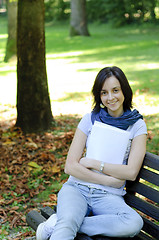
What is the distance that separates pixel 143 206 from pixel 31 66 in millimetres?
4129

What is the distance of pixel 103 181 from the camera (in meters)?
3.06

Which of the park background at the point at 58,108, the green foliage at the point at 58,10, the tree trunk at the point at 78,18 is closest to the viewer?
the park background at the point at 58,108

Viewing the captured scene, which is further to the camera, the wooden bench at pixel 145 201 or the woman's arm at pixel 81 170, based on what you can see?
the woman's arm at pixel 81 170

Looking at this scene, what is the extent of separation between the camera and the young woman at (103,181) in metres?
2.82

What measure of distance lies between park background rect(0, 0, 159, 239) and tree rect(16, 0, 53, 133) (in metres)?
0.37

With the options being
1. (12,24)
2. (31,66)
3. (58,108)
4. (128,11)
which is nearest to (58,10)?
(128,11)

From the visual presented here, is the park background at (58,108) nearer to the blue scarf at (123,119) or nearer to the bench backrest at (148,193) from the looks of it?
the bench backrest at (148,193)

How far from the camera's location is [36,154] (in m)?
5.99

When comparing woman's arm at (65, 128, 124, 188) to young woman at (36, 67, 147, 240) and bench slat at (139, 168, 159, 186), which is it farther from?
bench slat at (139, 168, 159, 186)

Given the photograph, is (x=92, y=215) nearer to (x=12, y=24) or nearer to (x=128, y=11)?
(x=12, y=24)

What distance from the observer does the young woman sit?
2.82 meters

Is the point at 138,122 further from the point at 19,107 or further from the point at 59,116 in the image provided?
the point at 59,116

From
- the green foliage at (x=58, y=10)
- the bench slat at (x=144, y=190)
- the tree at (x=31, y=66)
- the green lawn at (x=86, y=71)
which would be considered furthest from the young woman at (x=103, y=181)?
the green foliage at (x=58, y=10)

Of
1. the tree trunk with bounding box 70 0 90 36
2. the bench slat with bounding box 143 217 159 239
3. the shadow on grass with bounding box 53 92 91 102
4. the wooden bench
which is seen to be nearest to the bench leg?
the wooden bench
